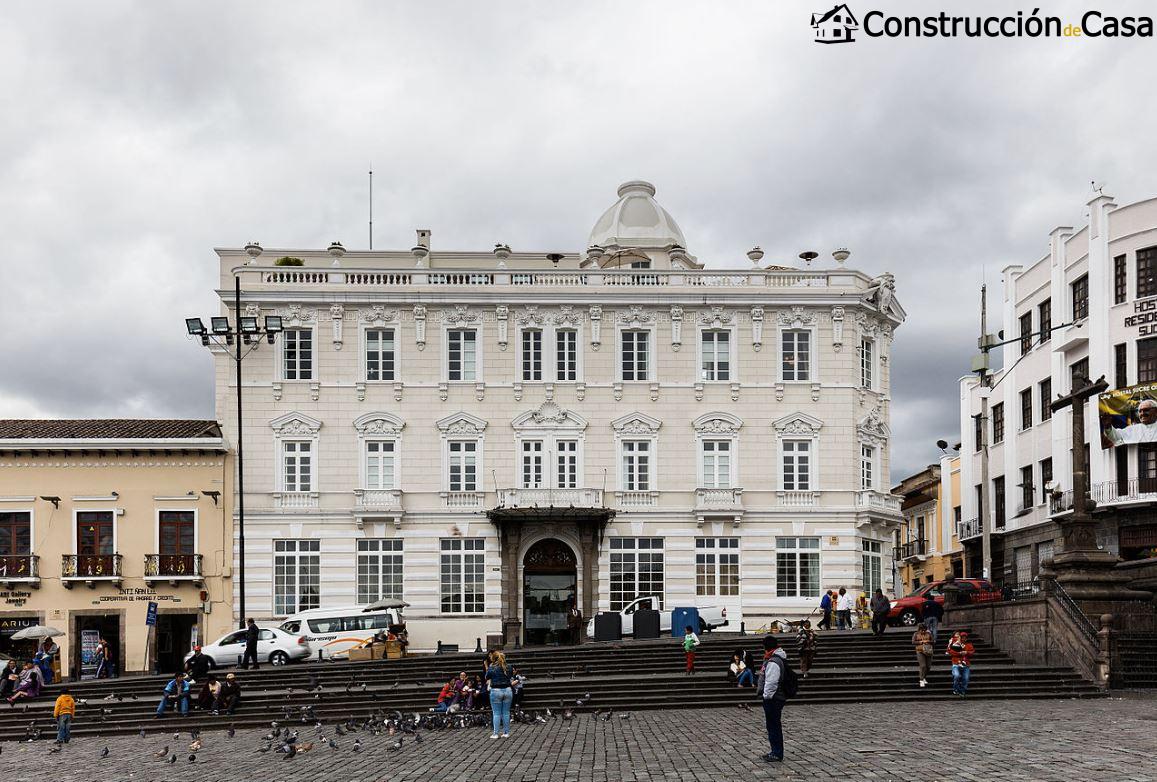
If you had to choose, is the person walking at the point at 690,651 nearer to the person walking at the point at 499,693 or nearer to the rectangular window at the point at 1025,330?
the person walking at the point at 499,693

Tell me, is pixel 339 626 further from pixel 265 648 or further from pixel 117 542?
pixel 117 542

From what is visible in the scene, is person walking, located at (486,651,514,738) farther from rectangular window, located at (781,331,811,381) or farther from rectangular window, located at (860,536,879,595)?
rectangular window, located at (860,536,879,595)

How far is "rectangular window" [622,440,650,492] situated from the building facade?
13527 millimetres

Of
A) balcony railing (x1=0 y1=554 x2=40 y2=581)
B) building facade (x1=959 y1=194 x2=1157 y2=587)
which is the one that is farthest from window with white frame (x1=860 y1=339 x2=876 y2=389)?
balcony railing (x1=0 y1=554 x2=40 y2=581)

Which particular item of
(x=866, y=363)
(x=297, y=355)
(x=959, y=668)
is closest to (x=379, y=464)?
(x=297, y=355)

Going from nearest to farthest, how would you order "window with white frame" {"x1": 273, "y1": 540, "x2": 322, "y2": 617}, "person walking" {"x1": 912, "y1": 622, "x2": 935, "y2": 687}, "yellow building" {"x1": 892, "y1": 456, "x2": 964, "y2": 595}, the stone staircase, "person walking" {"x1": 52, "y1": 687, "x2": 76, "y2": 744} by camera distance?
"person walking" {"x1": 52, "y1": 687, "x2": 76, "y2": 744} → "person walking" {"x1": 912, "y1": 622, "x2": 935, "y2": 687} → the stone staircase → "window with white frame" {"x1": 273, "y1": 540, "x2": 322, "y2": 617} → "yellow building" {"x1": 892, "y1": 456, "x2": 964, "y2": 595}

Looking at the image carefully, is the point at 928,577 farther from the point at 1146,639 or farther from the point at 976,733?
the point at 976,733

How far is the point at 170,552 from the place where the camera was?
49250mm

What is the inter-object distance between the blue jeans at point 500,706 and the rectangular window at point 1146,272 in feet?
106

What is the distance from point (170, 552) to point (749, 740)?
31580mm

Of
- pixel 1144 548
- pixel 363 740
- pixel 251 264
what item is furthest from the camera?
pixel 251 264

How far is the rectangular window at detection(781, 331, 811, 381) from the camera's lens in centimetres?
5019

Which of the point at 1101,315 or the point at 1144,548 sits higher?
the point at 1101,315

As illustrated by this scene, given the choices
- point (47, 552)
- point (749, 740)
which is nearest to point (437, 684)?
point (749, 740)
